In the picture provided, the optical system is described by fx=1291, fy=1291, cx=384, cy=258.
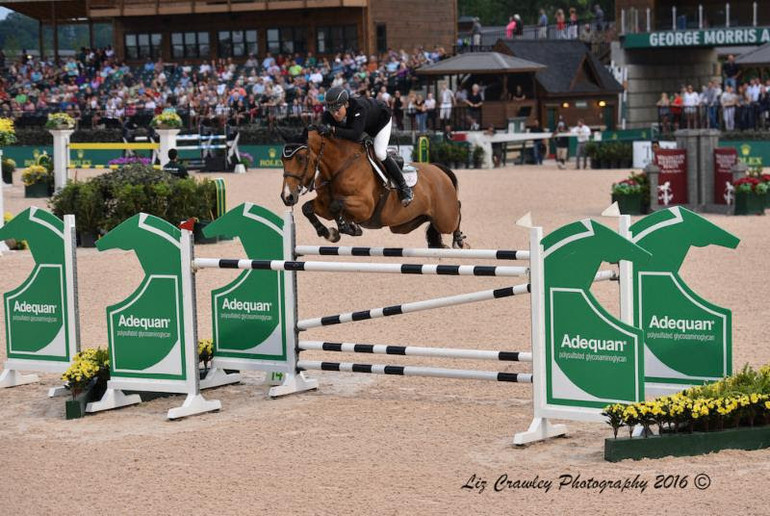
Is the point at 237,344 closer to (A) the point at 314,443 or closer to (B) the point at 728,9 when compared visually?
(A) the point at 314,443

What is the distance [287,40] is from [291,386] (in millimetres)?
42743

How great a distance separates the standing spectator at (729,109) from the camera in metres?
34.3

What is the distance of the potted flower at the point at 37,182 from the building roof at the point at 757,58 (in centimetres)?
1836

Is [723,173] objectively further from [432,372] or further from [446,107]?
[446,107]

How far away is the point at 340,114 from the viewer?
10445 mm

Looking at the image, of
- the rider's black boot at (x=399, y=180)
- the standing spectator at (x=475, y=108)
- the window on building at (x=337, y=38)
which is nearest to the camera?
the rider's black boot at (x=399, y=180)

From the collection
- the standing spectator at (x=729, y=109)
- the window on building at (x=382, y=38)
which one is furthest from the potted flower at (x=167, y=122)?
the window on building at (x=382, y=38)

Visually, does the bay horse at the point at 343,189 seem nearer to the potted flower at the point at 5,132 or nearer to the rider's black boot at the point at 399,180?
the rider's black boot at the point at 399,180

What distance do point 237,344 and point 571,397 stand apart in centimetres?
297

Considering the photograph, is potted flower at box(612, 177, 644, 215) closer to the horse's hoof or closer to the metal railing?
the horse's hoof

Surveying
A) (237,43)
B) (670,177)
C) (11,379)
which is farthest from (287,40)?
(11,379)

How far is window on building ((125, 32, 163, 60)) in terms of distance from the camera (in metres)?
53.2

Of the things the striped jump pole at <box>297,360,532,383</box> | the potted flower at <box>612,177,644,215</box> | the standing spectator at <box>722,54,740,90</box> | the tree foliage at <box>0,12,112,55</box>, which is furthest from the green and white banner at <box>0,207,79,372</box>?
the tree foliage at <box>0,12,112,55</box>

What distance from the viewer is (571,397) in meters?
7.80
